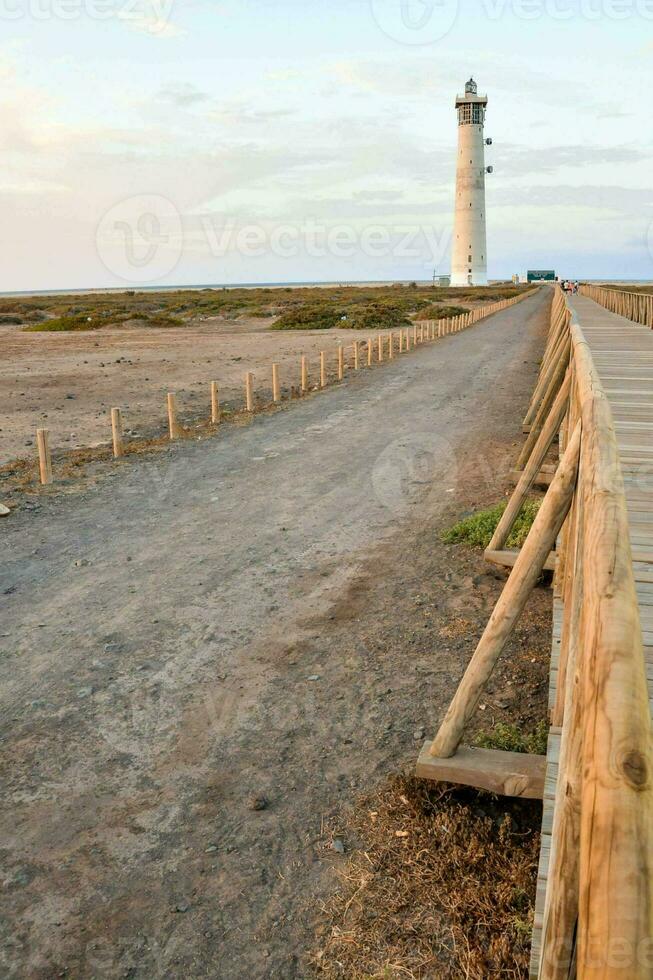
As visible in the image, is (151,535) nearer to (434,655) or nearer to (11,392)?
(434,655)

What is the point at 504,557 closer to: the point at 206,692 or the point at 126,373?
the point at 206,692

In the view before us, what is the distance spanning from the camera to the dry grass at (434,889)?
3197mm

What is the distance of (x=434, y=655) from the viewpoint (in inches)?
237

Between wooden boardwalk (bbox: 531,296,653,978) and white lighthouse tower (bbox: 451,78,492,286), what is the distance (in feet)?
261

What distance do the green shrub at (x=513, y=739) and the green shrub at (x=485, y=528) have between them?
354 cm

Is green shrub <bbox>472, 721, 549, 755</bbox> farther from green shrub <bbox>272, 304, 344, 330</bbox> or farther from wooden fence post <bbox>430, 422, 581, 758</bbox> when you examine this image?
green shrub <bbox>272, 304, 344, 330</bbox>

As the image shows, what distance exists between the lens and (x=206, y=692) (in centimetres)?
550

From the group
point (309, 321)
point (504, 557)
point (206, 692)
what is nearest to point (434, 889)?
point (206, 692)

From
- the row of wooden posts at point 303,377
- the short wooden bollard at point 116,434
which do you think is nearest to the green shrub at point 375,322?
the row of wooden posts at point 303,377

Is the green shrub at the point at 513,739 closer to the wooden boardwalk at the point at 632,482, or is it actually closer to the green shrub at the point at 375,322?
the wooden boardwalk at the point at 632,482

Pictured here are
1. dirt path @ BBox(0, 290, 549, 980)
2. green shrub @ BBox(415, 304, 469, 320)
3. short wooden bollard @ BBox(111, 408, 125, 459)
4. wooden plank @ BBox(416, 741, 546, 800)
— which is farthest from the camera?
green shrub @ BBox(415, 304, 469, 320)

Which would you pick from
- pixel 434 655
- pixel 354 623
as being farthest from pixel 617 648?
pixel 354 623

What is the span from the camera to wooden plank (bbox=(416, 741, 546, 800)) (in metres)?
4.07

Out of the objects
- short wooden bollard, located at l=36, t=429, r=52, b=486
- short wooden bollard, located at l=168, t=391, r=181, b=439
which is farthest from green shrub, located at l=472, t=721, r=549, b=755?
short wooden bollard, located at l=168, t=391, r=181, b=439
